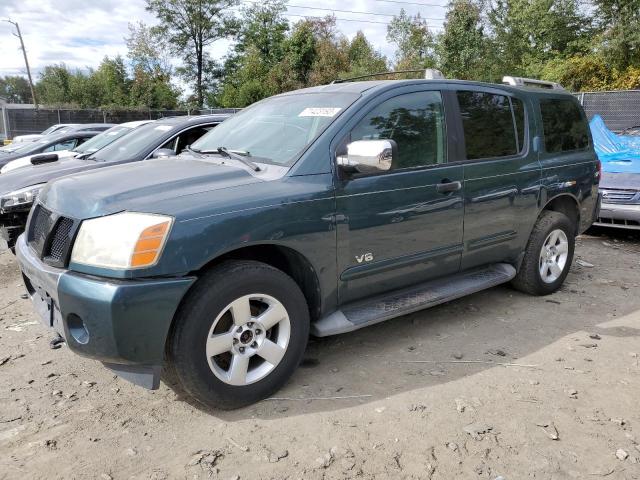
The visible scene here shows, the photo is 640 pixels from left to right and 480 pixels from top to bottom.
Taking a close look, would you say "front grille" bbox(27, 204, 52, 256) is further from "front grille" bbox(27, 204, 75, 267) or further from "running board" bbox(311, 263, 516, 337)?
"running board" bbox(311, 263, 516, 337)

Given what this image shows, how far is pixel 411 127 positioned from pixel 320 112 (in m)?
0.65

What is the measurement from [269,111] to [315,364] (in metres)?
1.84

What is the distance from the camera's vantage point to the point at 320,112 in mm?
3531

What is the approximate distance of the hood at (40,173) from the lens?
5.76 metres

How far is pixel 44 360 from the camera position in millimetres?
3654

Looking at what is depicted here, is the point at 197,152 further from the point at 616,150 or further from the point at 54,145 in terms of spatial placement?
the point at 54,145

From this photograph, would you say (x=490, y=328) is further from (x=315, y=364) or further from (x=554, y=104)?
(x=554, y=104)

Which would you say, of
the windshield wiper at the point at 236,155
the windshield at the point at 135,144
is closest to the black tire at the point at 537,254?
the windshield wiper at the point at 236,155

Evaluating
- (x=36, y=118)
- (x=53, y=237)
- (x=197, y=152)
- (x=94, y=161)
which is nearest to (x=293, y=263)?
(x=197, y=152)

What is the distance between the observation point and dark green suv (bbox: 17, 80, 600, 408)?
2.62 metres

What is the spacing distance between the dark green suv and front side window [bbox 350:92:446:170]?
0.03 feet

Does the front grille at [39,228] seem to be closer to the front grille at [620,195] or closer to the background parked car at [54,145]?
the front grille at [620,195]

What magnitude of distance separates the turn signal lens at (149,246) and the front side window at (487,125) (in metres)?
2.39

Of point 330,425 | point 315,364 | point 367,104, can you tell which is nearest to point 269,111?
point 367,104
